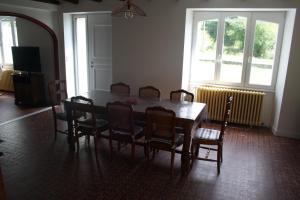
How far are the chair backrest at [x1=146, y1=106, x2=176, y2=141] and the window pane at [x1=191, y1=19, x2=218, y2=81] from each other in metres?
2.68

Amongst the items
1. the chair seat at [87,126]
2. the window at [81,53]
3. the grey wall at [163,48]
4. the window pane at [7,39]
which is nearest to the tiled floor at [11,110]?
the window at [81,53]

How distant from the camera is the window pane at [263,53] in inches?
184

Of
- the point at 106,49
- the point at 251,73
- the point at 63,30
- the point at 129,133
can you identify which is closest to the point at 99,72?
the point at 106,49

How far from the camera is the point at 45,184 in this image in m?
2.87

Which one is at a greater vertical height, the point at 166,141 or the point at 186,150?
the point at 166,141

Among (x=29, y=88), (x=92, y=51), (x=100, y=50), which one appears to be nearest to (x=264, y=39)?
(x=100, y=50)

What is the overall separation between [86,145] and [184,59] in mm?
2635

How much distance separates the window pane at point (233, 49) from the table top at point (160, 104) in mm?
1800

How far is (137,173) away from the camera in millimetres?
3162

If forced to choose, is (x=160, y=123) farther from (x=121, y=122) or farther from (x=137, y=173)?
(x=137, y=173)

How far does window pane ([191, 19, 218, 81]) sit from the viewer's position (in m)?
5.03

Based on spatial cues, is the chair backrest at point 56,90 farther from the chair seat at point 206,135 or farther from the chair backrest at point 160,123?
the chair seat at point 206,135

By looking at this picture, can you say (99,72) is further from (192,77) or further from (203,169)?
(203,169)

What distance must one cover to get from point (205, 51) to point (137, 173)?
3.21 m
